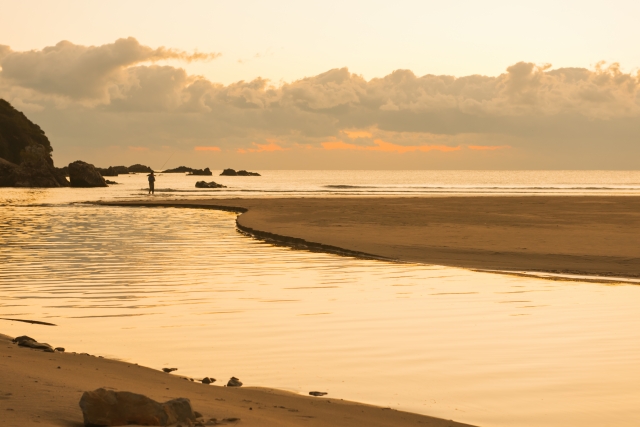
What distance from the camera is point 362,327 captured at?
1015 centimetres

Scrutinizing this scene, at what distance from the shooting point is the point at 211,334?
965cm

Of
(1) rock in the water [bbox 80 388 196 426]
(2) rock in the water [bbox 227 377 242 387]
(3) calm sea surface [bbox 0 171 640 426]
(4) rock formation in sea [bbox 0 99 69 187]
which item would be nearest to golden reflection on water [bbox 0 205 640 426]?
(3) calm sea surface [bbox 0 171 640 426]

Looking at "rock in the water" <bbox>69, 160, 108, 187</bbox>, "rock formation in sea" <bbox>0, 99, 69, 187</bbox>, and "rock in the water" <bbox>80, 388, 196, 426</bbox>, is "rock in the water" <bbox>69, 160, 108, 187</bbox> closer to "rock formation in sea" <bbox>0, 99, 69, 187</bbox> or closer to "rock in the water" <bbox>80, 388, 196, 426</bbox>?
"rock formation in sea" <bbox>0, 99, 69, 187</bbox>

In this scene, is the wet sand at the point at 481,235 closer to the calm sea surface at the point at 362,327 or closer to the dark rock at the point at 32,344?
the calm sea surface at the point at 362,327

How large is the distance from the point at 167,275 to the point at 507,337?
878cm

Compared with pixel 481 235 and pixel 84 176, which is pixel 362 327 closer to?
pixel 481 235

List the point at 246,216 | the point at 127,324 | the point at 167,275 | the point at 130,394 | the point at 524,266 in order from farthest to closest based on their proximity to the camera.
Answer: the point at 246,216
the point at 524,266
the point at 167,275
the point at 127,324
the point at 130,394

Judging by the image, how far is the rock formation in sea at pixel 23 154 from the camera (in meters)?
108

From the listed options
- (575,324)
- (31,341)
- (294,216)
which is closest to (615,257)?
(575,324)

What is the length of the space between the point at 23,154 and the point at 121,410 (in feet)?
454

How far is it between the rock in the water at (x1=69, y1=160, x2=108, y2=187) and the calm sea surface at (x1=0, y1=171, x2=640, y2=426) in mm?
87504

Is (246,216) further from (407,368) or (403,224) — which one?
(407,368)

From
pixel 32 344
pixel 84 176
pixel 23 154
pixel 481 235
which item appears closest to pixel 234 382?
pixel 32 344

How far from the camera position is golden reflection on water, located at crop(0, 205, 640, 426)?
6.94 meters
